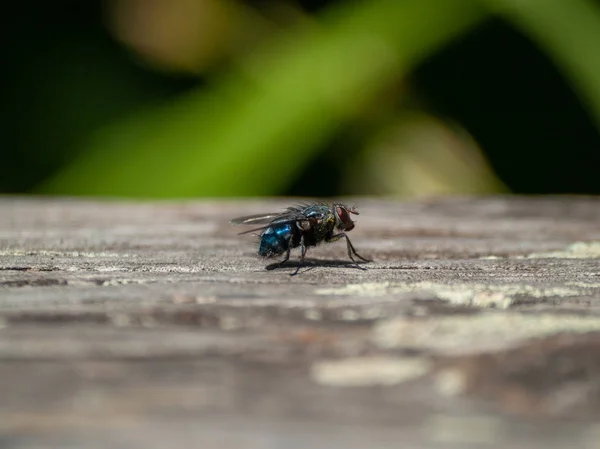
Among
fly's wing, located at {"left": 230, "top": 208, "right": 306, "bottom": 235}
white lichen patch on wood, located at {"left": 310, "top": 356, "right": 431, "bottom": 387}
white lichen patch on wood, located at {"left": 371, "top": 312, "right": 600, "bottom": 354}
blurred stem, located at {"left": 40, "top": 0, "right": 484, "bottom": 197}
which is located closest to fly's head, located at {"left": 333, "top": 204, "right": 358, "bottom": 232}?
fly's wing, located at {"left": 230, "top": 208, "right": 306, "bottom": 235}

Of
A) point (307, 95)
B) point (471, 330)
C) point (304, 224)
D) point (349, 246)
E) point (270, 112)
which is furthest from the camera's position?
point (307, 95)

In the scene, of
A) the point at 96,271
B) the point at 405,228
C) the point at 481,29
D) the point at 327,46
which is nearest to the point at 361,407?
the point at 96,271

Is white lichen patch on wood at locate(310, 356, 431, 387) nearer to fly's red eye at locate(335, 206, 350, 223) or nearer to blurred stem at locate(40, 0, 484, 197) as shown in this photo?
fly's red eye at locate(335, 206, 350, 223)

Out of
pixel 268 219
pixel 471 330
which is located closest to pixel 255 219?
pixel 268 219

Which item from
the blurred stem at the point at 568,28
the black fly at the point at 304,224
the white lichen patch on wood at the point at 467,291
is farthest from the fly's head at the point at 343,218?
the blurred stem at the point at 568,28

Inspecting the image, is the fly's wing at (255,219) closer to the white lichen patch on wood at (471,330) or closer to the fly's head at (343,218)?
the fly's head at (343,218)

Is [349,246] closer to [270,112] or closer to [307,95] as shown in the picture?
[270,112]
